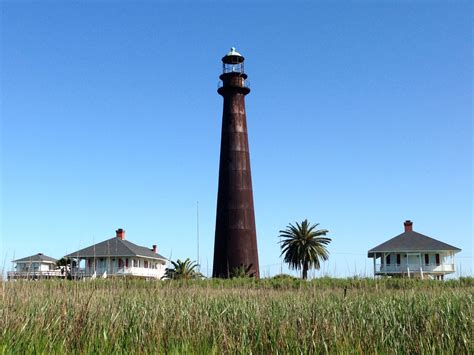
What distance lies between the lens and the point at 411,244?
146 feet

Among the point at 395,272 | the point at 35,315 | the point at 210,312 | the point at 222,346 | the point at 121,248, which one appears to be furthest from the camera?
the point at 121,248

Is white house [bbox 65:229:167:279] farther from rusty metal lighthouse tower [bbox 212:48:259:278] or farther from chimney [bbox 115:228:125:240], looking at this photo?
rusty metal lighthouse tower [bbox 212:48:259:278]

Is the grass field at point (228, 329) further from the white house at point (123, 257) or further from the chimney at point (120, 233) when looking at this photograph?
the chimney at point (120, 233)

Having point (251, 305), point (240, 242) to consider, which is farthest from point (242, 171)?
point (251, 305)

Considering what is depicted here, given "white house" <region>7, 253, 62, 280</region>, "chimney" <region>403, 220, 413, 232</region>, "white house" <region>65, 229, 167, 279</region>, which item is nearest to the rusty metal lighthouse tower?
"white house" <region>7, 253, 62, 280</region>

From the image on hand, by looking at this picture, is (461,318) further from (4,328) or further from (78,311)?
(4,328)

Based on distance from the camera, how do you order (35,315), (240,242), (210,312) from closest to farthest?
(35,315), (210,312), (240,242)

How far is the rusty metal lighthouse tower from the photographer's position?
30844 mm

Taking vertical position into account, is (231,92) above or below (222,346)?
above

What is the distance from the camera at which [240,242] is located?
1214 inches

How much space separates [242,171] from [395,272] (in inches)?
748

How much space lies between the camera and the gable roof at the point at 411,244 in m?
43.8

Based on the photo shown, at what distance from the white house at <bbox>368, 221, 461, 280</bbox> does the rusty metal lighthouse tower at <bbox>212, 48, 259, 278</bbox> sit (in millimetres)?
16632

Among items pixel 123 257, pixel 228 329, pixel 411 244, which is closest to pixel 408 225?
pixel 411 244
